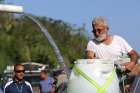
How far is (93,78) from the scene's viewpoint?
6.83 m

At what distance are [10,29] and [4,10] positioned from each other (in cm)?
5534

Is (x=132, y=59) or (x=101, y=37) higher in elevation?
(x=101, y=37)

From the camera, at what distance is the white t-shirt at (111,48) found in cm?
781

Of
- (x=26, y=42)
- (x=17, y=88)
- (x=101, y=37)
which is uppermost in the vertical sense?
(x=101, y=37)

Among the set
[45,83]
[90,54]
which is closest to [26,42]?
[45,83]

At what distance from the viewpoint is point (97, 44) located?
309 inches

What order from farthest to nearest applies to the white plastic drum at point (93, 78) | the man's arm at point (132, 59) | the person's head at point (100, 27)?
the person's head at point (100, 27), the man's arm at point (132, 59), the white plastic drum at point (93, 78)

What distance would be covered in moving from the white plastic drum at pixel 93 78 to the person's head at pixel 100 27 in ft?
1.91

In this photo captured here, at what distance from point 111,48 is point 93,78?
3.49 ft

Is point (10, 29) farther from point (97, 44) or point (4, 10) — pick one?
point (97, 44)

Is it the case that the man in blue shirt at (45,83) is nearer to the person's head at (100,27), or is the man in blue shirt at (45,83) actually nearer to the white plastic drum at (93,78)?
the person's head at (100,27)

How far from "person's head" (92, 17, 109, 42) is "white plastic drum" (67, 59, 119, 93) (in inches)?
22.9

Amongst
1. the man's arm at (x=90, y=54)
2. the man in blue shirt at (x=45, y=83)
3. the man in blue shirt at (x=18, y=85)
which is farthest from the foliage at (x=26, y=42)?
the man's arm at (x=90, y=54)

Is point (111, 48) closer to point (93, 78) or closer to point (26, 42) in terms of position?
point (93, 78)
